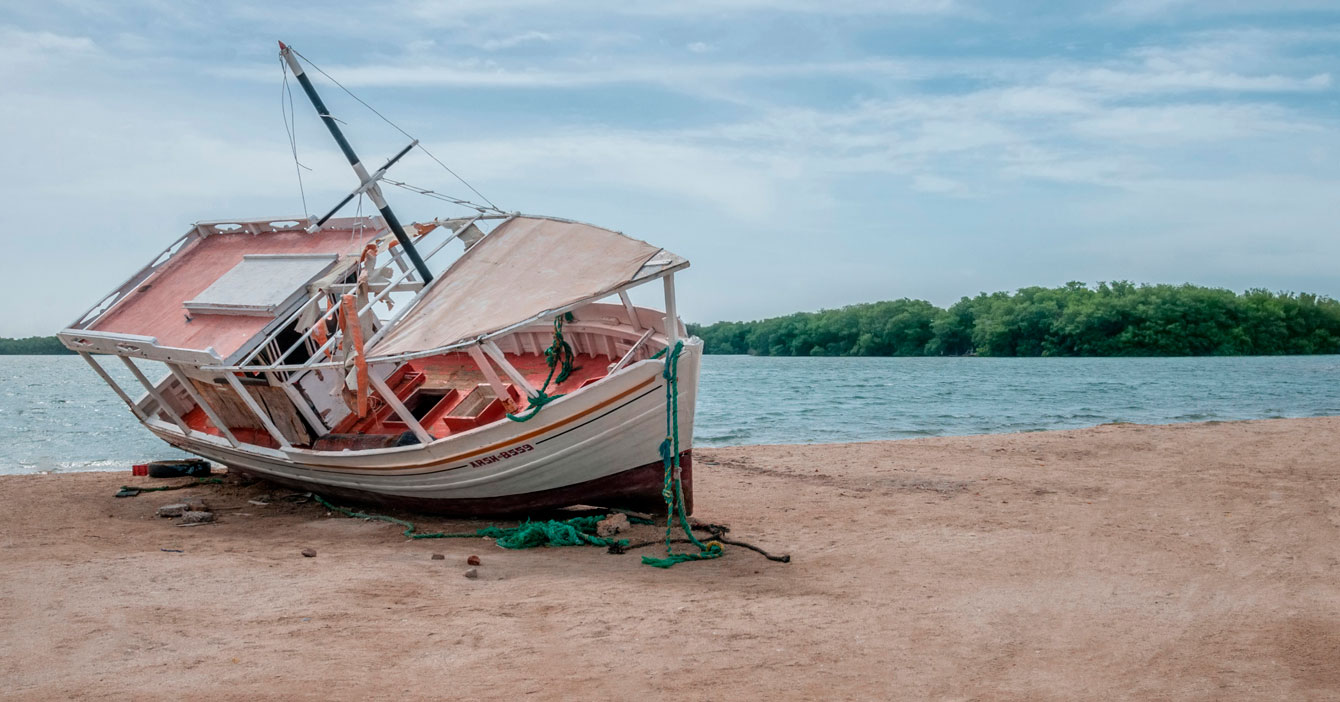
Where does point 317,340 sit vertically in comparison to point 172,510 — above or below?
above

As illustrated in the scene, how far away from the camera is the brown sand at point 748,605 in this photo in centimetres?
556

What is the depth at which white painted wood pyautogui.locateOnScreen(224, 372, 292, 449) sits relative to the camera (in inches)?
437

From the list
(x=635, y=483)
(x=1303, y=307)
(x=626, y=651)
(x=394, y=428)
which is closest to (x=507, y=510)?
(x=635, y=483)

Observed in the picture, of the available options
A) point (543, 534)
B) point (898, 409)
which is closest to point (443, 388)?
point (543, 534)

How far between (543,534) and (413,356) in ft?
6.87

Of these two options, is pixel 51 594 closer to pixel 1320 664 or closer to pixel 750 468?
pixel 1320 664

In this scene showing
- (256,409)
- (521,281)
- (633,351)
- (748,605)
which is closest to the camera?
(748,605)

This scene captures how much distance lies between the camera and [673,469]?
9.48 m

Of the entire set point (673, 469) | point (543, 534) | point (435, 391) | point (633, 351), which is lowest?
point (543, 534)

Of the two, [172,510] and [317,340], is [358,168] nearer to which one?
[317,340]

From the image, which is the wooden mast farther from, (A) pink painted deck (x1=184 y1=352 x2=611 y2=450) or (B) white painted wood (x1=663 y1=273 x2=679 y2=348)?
(B) white painted wood (x1=663 y1=273 x2=679 y2=348)

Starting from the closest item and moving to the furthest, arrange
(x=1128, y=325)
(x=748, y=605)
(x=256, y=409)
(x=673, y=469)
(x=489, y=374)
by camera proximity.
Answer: (x=748, y=605) → (x=673, y=469) → (x=489, y=374) → (x=256, y=409) → (x=1128, y=325)

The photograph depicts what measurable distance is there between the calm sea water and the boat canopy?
40.6ft

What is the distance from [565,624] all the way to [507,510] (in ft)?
12.7
